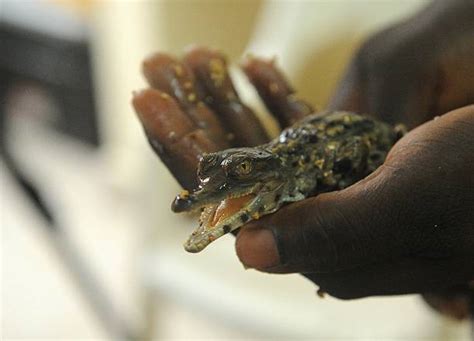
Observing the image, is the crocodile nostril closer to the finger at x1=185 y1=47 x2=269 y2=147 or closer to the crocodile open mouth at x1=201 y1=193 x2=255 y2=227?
the crocodile open mouth at x1=201 y1=193 x2=255 y2=227

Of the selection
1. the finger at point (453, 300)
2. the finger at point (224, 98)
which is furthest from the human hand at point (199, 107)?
the finger at point (453, 300)

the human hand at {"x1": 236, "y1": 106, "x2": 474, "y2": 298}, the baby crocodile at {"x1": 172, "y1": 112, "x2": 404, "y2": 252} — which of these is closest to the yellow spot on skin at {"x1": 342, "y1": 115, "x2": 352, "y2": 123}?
Answer: the baby crocodile at {"x1": 172, "y1": 112, "x2": 404, "y2": 252}

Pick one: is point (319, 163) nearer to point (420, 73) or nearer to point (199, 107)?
point (199, 107)

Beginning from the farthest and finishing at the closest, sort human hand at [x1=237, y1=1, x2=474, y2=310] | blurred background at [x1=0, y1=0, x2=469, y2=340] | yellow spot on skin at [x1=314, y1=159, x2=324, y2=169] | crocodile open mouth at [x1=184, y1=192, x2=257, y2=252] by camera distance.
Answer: blurred background at [x1=0, y1=0, x2=469, y2=340] < human hand at [x1=237, y1=1, x2=474, y2=310] < yellow spot on skin at [x1=314, y1=159, x2=324, y2=169] < crocodile open mouth at [x1=184, y1=192, x2=257, y2=252]

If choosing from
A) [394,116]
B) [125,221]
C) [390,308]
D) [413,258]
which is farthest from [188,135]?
[125,221]

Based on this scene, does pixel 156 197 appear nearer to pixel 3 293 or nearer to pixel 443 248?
pixel 3 293

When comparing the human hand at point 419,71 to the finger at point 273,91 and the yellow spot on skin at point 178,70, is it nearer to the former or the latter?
the finger at point 273,91

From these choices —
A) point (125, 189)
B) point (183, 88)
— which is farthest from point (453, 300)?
point (125, 189)
